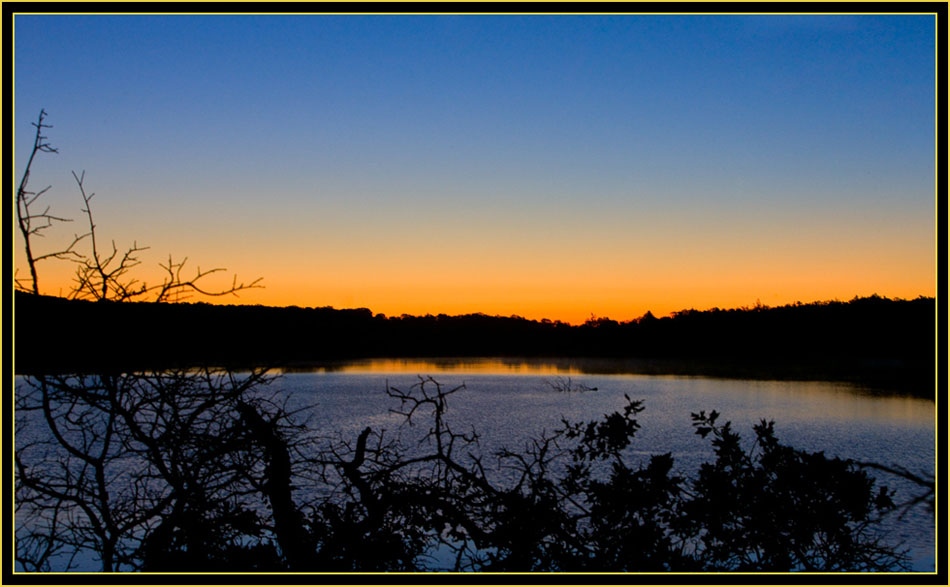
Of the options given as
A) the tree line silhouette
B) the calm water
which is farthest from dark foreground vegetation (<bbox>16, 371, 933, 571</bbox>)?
the calm water

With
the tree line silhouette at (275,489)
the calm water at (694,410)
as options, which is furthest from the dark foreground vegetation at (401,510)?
the calm water at (694,410)

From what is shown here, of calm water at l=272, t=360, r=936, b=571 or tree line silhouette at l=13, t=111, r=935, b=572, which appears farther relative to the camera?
calm water at l=272, t=360, r=936, b=571

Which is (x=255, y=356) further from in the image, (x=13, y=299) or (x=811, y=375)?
(x=811, y=375)

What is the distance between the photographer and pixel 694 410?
36.2 metres

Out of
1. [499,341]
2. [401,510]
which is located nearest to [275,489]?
[401,510]

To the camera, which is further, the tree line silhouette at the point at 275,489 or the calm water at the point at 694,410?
the calm water at the point at 694,410

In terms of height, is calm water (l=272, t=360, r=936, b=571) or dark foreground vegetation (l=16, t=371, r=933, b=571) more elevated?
dark foreground vegetation (l=16, t=371, r=933, b=571)

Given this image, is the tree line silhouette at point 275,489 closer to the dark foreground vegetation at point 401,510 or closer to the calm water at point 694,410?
the dark foreground vegetation at point 401,510

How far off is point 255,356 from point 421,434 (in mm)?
18877

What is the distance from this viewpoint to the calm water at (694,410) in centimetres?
2184

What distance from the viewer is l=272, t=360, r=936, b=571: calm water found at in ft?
71.7

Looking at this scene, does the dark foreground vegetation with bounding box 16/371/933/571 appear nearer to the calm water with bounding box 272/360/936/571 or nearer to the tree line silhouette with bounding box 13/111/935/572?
the tree line silhouette with bounding box 13/111/935/572

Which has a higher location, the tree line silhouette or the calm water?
the tree line silhouette

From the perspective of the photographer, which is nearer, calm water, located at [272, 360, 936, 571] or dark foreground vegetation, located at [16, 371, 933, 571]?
dark foreground vegetation, located at [16, 371, 933, 571]
